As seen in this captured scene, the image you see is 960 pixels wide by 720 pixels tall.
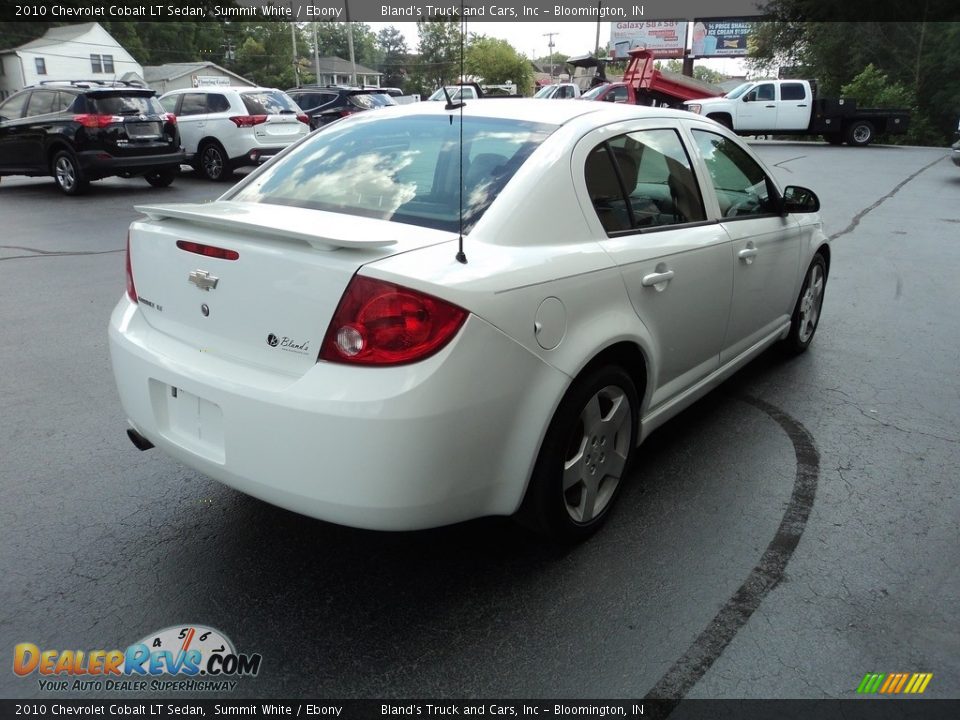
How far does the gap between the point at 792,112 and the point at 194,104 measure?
2007 cm

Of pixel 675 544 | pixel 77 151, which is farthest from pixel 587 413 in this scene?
pixel 77 151

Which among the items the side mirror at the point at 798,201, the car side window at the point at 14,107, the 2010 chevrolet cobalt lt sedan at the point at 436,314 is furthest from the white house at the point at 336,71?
the 2010 chevrolet cobalt lt sedan at the point at 436,314

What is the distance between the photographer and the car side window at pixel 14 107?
13.2 metres

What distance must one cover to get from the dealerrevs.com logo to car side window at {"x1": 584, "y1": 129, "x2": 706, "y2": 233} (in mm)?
2019

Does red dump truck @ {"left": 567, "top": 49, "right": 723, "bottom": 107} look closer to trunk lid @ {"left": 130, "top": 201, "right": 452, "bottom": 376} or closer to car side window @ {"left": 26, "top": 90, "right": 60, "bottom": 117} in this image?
car side window @ {"left": 26, "top": 90, "right": 60, "bottom": 117}

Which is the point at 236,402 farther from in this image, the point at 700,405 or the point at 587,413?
the point at 700,405

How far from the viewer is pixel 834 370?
504 cm

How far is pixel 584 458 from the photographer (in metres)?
2.90

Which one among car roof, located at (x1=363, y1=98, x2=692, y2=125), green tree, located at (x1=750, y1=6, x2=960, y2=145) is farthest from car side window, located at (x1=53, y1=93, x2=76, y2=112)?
green tree, located at (x1=750, y1=6, x2=960, y2=145)

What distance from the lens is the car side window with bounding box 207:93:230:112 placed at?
14.2 m

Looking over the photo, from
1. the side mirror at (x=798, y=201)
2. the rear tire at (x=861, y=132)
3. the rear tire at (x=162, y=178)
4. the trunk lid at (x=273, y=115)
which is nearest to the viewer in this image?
the side mirror at (x=798, y=201)

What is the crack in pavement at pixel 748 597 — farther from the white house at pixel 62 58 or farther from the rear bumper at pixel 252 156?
the white house at pixel 62 58

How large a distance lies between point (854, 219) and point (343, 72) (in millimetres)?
65594

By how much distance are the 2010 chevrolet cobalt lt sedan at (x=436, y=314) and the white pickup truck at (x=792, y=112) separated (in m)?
24.7
